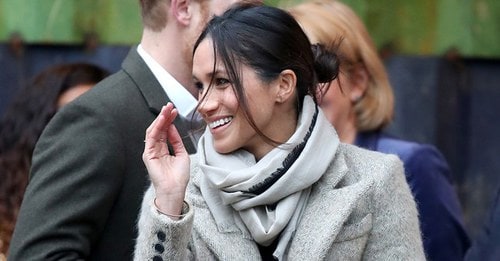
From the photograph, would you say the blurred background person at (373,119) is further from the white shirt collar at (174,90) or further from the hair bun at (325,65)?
the hair bun at (325,65)

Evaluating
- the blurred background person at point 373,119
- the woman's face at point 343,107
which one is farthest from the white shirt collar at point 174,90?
the woman's face at point 343,107

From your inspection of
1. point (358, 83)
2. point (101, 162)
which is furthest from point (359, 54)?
point (101, 162)

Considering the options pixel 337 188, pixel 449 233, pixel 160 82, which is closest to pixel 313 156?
pixel 337 188

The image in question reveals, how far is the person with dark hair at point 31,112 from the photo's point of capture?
223 inches

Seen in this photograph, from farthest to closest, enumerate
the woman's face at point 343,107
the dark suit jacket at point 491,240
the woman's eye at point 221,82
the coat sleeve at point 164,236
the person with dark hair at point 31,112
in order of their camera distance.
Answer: the person with dark hair at point 31,112
the woman's face at point 343,107
the dark suit jacket at point 491,240
the woman's eye at point 221,82
the coat sleeve at point 164,236

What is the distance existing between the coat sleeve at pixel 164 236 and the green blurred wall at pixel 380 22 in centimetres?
330

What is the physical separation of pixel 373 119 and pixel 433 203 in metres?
0.46

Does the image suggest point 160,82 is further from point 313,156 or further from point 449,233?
point 449,233

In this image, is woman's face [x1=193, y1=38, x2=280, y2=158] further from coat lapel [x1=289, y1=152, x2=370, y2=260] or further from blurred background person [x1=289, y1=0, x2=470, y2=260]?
blurred background person [x1=289, y1=0, x2=470, y2=260]

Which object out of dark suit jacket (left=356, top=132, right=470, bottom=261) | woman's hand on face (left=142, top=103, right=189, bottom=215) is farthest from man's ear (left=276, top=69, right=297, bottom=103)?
dark suit jacket (left=356, top=132, right=470, bottom=261)

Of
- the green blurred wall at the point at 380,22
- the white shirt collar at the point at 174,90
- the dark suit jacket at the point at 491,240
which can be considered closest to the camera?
the dark suit jacket at the point at 491,240

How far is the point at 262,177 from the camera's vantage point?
3.64 m

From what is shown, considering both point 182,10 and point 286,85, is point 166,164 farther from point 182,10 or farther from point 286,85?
point 182,10

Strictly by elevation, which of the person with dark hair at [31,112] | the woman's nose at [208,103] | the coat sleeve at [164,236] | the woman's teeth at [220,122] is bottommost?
the person with dark hair at [31,112]
